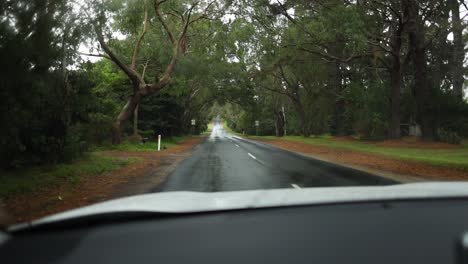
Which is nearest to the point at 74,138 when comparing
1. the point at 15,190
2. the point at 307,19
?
the point at 15,190

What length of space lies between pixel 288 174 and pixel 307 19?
10721 millimetres

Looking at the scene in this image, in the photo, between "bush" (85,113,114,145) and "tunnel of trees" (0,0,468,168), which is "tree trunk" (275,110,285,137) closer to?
"tunnel of trees" (0,0,468,168)

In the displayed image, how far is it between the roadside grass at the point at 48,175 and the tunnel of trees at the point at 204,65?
41 cm

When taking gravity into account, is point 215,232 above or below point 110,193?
above

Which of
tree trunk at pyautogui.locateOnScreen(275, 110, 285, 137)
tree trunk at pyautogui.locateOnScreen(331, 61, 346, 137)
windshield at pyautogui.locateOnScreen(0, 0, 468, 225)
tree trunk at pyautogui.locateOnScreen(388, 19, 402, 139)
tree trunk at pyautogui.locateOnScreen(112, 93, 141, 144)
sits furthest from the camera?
tree trunk at pyautogui.locateOnScreen(275, 110, 285, 137)

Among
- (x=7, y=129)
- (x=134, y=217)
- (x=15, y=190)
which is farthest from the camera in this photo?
(x=15, y=190)

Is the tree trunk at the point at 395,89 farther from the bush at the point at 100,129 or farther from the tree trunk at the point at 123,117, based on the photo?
the bush at the point at 100,129

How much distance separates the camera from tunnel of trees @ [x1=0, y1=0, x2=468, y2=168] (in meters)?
6.61

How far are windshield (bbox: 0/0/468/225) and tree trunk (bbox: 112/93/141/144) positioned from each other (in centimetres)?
9

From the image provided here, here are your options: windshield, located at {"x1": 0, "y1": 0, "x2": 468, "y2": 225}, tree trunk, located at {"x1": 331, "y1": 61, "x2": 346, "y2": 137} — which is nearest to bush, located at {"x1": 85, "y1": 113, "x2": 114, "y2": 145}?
windshield, located at {"x1": 0, "y1": 0, "x2": 468, "y2": 225}

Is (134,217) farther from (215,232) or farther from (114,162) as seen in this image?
(114,162)

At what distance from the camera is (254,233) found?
1943 millimetres

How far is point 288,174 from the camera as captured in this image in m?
11.1

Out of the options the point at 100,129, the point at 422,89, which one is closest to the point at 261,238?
the point at 100,129
